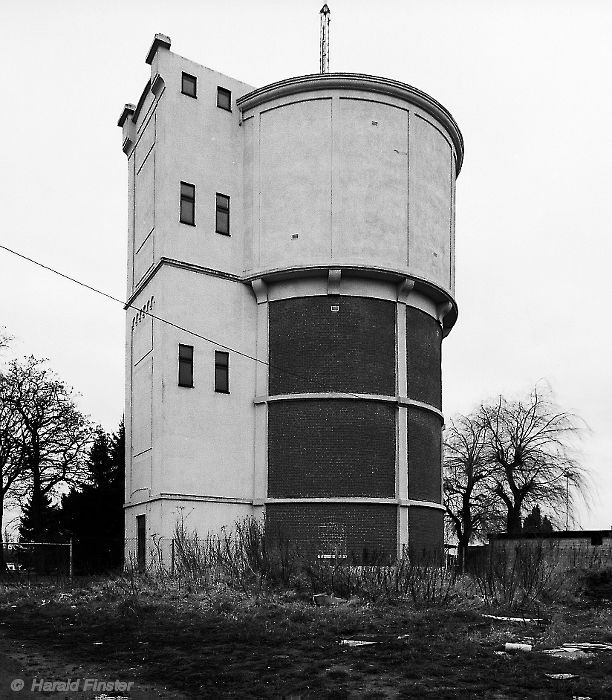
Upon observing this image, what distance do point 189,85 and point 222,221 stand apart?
15.1ft

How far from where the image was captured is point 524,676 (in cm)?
1056

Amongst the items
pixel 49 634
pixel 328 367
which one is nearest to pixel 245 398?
pixel 328 367

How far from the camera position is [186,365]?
2848 centimetres

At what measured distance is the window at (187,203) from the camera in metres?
29.3

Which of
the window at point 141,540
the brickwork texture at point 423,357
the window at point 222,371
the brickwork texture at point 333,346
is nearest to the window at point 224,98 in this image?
the brickwork texture at point 333,346

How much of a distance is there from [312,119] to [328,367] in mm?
8259

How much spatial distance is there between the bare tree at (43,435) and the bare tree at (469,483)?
25.7m

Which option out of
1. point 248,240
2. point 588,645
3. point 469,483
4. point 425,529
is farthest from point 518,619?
point 469,483

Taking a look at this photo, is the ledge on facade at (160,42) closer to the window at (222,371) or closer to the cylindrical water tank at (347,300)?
the cylindrical water tank at (347,300)

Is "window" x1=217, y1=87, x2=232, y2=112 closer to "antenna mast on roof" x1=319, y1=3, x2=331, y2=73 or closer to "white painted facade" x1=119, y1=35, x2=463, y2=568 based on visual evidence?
"white painted facade" x1=119, y1=35, x2=463, y2=568

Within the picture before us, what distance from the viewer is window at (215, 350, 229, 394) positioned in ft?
95.2

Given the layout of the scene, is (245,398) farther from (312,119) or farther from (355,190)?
(312,119)

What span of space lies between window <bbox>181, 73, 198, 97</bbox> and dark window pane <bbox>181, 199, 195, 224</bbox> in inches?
144

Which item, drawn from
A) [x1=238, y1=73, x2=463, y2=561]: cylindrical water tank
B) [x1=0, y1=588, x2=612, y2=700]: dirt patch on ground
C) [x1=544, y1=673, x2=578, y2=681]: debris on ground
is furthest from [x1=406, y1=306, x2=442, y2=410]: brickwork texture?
[x1=544, y1=673, x2=578, y2=681]: debris on ground
